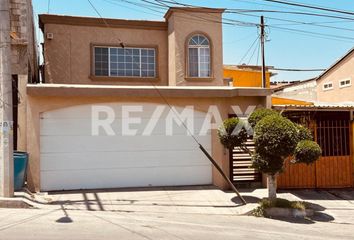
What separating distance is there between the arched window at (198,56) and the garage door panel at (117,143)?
627 cm

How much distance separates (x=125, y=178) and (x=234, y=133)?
3477 mm

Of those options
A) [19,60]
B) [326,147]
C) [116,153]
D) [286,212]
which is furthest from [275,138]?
[19,60]

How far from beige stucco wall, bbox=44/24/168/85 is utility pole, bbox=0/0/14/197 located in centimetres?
724

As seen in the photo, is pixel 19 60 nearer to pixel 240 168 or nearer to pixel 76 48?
pixel 76 48

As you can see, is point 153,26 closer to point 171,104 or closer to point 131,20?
point 131,20

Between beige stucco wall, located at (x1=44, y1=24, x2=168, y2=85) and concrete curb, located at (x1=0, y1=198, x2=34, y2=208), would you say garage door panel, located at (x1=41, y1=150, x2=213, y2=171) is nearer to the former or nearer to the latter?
concrete curb, located at (x1=0, y1=198, x2=34, y2=208)

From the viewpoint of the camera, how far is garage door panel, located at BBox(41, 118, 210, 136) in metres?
11.4

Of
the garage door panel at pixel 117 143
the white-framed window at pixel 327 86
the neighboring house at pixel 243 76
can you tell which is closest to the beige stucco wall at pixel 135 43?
the garage door panel at pixel 117 143

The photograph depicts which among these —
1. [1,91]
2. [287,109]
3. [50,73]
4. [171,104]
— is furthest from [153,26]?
[1,91]

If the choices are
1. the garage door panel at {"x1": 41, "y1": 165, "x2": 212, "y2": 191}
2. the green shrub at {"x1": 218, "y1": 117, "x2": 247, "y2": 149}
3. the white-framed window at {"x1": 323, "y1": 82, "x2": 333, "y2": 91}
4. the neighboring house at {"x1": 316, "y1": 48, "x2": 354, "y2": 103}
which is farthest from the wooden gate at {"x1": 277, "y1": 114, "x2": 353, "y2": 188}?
the white-framed window at {"x1": 323, "y1": 82, "x2": 333, "y2": 91}

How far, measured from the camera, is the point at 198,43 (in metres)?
18.2

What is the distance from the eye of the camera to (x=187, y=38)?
1805 cm

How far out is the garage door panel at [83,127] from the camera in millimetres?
11414

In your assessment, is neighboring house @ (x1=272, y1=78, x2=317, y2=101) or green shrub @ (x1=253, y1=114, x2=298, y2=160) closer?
green shrub @ (x1=253, y1=114, x2=298, y2=160)
